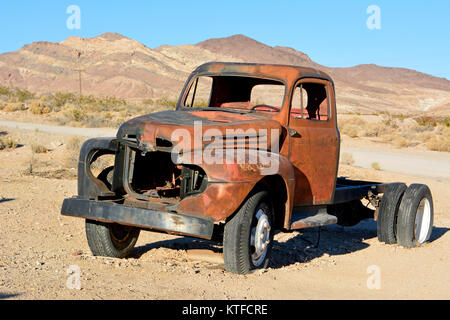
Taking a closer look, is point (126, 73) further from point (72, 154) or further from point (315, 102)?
point (315, 102)

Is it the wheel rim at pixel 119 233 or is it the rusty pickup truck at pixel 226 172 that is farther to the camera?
the wheel rim at pixel 119 233

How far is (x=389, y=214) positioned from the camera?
26.2 feet

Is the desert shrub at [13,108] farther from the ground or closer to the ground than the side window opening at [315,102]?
farther from the ground

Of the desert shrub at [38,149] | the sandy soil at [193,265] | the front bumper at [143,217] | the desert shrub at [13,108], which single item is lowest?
the sandy soil at [193,265]

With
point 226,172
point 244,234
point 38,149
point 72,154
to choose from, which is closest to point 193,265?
point 244,234

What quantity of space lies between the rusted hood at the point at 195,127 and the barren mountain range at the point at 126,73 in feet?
Answer: 262

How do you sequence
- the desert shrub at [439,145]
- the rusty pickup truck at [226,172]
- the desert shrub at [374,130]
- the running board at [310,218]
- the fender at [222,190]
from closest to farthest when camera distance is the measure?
1. the fender at [222,190]
2. the rusty pickup truck at [226,172]
3. the running board at [310,218]
4. the desert shrub at [439,145]
5. the desert shrub at [374,130]

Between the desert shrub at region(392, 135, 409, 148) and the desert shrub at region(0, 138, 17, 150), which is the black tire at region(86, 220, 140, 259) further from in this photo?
the desert shrub at region(392, 135, 409, 148)

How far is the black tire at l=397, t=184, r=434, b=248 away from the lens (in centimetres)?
786

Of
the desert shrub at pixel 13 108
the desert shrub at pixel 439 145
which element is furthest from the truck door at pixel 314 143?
the desert shrub at pixel 13 108

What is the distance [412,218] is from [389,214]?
0.30m

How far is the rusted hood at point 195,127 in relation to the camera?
5.67 metres

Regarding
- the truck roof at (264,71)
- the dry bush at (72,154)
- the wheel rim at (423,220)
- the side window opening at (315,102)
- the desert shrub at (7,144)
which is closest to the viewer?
the truck roof at (264,71)

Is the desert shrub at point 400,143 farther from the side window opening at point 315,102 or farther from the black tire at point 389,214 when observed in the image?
the side window opening at point 315,102
